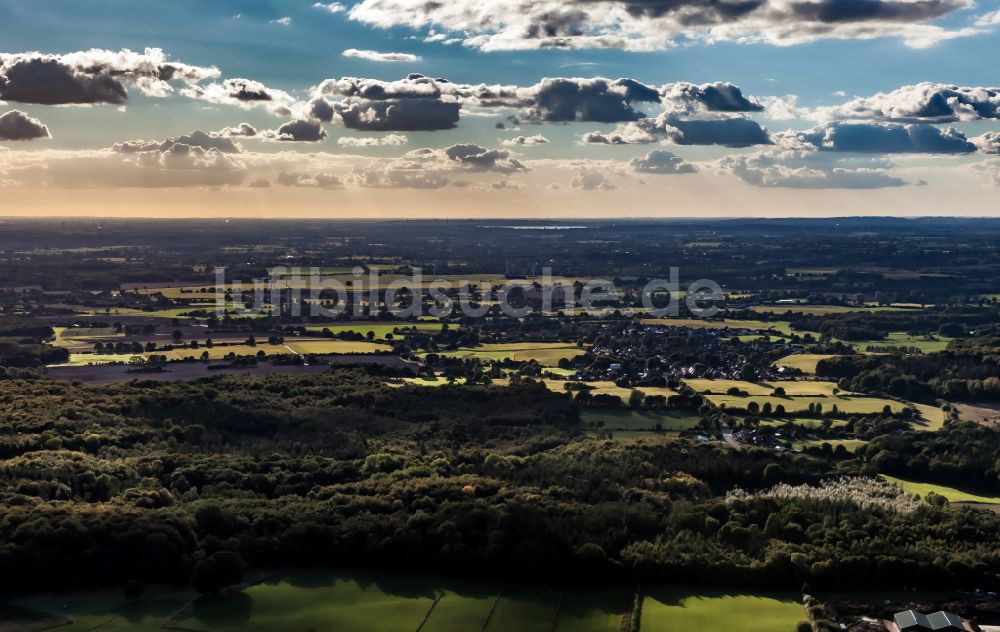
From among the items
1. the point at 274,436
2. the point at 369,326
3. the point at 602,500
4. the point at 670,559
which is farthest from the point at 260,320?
the point at 670,559

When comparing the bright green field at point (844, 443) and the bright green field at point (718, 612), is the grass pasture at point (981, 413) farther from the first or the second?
the bright green field at point (718, 612)

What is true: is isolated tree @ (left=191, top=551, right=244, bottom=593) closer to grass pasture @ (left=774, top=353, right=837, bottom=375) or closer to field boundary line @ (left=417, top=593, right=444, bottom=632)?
field boundary line @ (left=417, top=593, right=444, bottom=632)

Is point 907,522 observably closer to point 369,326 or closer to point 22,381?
point 22,381

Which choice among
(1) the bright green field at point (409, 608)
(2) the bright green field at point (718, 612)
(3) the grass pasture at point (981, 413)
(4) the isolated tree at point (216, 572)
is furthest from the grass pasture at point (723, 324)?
(4) the isolated tree at point (216, 572)

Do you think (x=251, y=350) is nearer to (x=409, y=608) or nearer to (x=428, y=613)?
(x=409, y=608)

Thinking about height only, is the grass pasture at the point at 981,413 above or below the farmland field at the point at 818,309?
below

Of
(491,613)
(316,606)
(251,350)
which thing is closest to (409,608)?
(491,613)

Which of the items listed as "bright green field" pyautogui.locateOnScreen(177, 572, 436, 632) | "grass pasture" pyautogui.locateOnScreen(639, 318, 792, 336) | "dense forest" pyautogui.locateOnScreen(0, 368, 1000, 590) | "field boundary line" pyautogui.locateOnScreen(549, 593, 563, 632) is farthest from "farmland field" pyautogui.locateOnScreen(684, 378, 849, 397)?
"bright green field" pyautogui.locateOnScreen(177, 572, 436, 632)
